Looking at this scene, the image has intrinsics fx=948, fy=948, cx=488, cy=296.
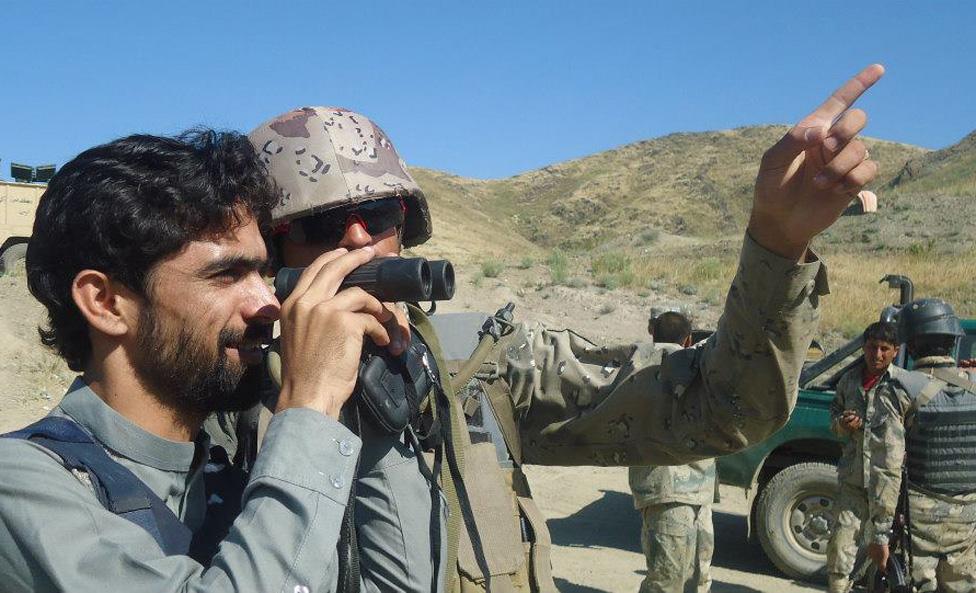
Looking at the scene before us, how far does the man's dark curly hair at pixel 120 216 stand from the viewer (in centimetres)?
Answer: 165

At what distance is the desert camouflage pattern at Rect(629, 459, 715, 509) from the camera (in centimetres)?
575

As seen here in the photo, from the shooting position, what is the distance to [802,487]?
7387 mm

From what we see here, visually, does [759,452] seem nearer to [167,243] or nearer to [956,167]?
[167,243]

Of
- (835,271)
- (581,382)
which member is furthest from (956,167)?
(581,382)

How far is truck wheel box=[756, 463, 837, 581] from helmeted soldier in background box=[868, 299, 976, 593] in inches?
72.2

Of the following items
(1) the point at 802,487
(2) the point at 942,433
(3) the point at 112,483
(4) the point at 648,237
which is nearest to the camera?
(3) the point at 112,483

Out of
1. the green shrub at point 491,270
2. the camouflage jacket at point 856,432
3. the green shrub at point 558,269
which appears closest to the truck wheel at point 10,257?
the green shrub at point 491,270

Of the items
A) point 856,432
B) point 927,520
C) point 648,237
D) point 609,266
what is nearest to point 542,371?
point 927,520

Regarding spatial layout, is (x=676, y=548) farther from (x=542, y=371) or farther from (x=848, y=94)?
(x=848, y=94)

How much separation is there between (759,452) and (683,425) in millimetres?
5764

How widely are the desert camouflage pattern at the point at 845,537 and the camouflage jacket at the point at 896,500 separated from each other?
106 centimetres

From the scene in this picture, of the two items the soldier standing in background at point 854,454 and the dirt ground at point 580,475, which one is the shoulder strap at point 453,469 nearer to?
the soldier standing in background at point 854,454

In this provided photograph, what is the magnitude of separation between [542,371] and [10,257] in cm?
1996

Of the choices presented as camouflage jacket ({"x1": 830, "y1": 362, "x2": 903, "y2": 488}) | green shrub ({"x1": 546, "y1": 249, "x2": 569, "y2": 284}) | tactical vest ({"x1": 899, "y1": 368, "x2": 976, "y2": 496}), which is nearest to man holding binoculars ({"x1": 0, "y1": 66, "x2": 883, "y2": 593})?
tactical vest ({"x1": 899, "y1": 368, "x2": 976, "y2": 496})
